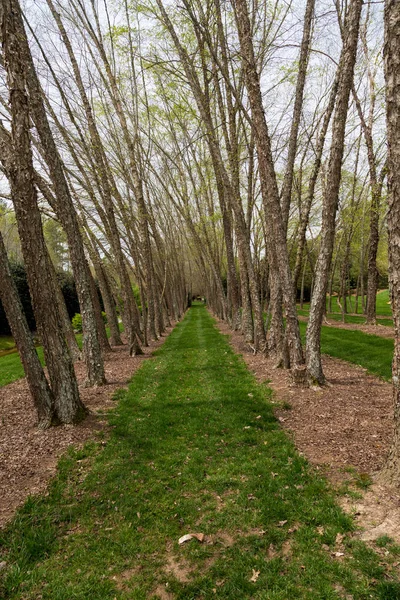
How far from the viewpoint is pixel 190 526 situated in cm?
324

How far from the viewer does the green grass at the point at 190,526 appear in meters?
2.56

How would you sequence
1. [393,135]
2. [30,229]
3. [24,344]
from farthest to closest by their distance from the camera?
[24,344] < [30,229] < [393,135]

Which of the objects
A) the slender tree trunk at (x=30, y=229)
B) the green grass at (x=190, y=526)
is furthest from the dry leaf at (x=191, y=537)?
the slender tree trunk at (x=30, y=229)

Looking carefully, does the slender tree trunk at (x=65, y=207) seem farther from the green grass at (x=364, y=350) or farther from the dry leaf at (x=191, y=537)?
the green grass at (x=364, y=350)

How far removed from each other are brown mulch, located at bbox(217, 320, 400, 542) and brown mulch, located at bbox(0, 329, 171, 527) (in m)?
3.30

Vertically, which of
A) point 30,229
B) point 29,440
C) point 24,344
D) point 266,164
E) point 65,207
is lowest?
point 29,440

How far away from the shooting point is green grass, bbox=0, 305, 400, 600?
101 inches

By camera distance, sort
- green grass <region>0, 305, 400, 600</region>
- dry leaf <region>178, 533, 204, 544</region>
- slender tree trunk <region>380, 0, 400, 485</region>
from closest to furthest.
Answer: green grass <region>0, 305, 400, 600</region>
slender tree trunk <region>380, 0, 400, 485</region>
dry leaf <region>178, 533, 204, 544</region>

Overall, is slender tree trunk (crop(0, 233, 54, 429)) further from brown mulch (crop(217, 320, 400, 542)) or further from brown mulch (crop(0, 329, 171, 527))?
brown mulch (crop(217, 320, 400, 542))

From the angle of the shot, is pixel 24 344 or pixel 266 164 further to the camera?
→ pixel 266 164

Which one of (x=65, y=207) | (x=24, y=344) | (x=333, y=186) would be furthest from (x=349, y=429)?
(x=65, y=207)

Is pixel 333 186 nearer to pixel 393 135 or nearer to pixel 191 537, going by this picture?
pixel 393 135

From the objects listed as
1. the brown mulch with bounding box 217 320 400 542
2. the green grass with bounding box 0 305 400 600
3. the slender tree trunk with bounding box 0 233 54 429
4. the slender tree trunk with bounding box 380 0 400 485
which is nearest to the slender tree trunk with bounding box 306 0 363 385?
the brown mulch with bounding box 217 320 400 542

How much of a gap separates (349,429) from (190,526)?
2.71 metres
